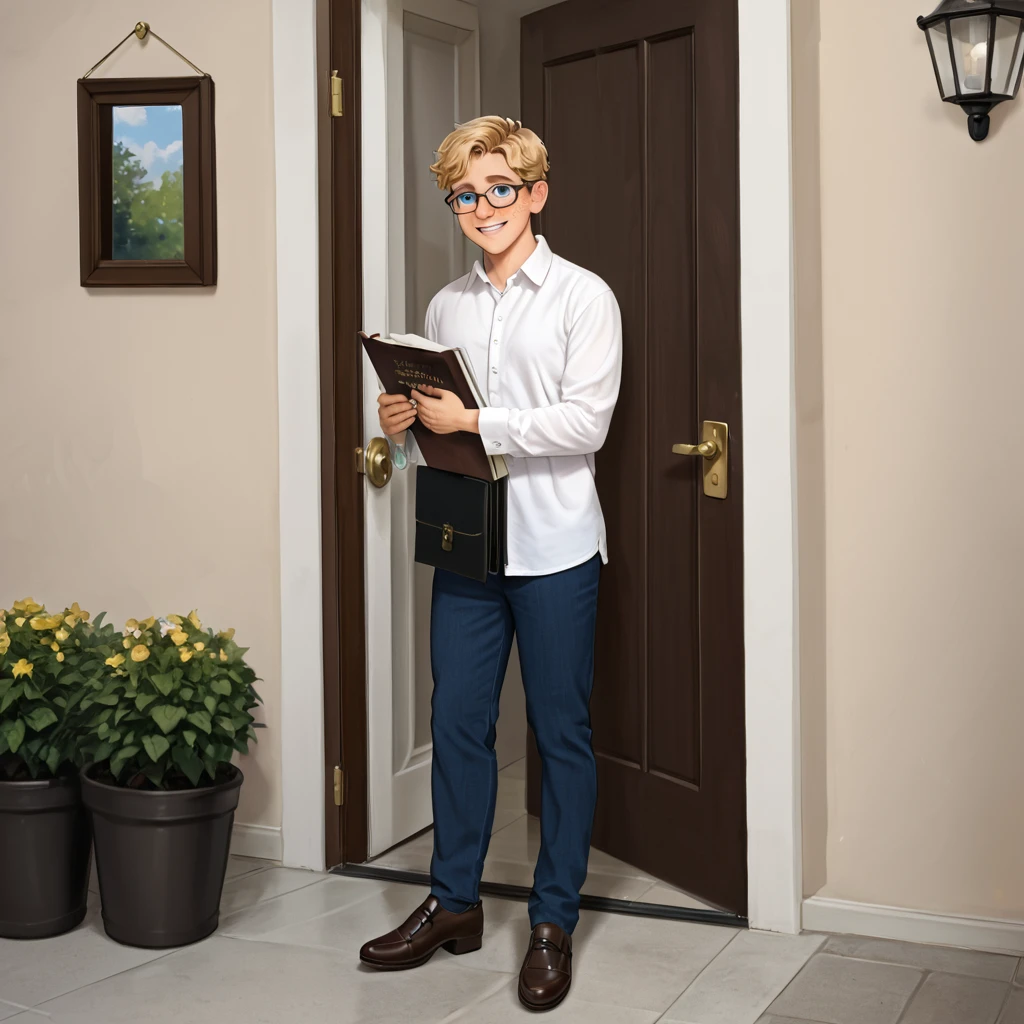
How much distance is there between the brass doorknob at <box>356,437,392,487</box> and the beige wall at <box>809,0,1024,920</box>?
999mm

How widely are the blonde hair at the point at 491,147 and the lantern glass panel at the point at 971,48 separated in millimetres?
767

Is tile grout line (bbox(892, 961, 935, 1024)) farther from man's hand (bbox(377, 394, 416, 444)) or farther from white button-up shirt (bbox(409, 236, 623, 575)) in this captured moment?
man's hand (bbox(377, 394, 416, 444))

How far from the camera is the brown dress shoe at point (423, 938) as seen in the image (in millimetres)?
2303

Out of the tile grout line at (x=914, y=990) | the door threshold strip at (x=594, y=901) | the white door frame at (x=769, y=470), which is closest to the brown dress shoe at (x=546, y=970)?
the door threshold strip at (x=594, y=901)

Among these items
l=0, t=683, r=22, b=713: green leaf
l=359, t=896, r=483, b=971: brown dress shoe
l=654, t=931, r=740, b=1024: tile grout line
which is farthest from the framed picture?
l=654, t=931, r=740, b=1024: tile grout line

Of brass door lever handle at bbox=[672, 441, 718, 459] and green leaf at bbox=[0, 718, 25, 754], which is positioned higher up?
brass door lever handle at bbox=[672, 441, 718, 459]

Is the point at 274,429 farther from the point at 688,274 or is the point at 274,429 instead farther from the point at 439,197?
the point at 688,274

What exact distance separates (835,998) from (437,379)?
1.32m

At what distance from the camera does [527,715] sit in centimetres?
232

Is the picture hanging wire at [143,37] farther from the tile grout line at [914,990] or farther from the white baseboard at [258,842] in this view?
the tile grout line at [914,990]

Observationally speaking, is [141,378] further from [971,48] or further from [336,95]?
[971,48]

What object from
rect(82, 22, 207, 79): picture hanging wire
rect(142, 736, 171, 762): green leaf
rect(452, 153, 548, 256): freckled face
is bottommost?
rect(142, 736, 171, 762): green leaf

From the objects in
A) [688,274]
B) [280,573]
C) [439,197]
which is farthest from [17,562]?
[688,274]

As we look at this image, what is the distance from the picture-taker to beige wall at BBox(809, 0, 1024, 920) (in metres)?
2.31
